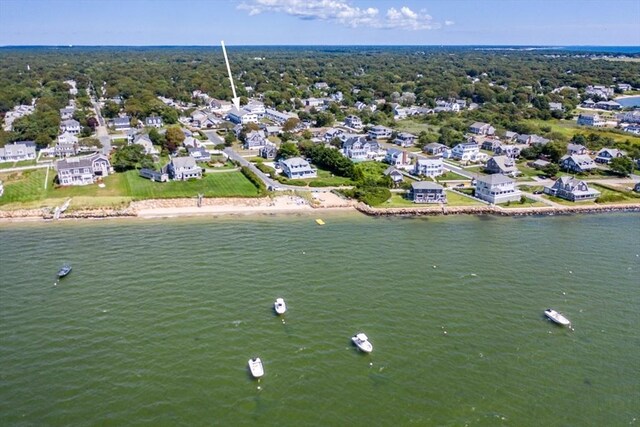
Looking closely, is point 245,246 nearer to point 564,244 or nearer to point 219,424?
point 219,424

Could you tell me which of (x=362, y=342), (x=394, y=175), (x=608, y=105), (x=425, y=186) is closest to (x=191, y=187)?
(x=394, y=175)

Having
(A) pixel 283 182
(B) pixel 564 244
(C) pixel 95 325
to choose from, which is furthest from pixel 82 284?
(B) pixel 564 244

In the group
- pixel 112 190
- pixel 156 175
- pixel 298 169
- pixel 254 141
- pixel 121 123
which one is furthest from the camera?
pixel 121 123

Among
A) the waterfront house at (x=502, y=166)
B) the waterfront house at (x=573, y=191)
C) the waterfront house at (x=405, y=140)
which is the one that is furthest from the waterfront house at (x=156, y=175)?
the waterfront house at (x=573, y=191)

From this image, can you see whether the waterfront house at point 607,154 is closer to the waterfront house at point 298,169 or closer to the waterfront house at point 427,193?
the waterfront house at point 427,193

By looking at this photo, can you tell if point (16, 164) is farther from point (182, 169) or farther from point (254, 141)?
point (254, 141)

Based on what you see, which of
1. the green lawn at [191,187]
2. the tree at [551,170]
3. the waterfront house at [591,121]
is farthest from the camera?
the waterfront house at [591,121]
